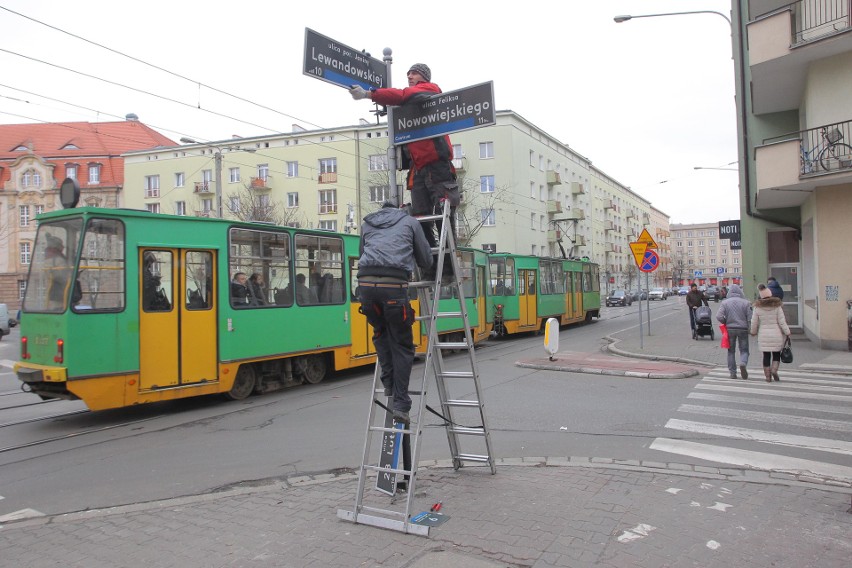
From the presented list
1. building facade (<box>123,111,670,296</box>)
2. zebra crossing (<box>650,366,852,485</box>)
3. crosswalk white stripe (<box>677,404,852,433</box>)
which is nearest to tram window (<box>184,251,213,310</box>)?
zebra crossing (<box>650,366,852,485</box>)

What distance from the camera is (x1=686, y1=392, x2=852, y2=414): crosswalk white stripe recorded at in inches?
335

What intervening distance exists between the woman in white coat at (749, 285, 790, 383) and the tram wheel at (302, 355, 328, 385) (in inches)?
319

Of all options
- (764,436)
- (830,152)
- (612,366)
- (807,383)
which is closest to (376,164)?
(830,152)

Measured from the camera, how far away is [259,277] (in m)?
10.8

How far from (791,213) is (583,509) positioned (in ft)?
66.8

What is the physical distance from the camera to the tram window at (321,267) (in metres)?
11.7

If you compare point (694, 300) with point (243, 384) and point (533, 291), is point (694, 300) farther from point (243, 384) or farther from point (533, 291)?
point (243, 384)

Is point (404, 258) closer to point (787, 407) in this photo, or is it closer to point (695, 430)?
point (695, 430)

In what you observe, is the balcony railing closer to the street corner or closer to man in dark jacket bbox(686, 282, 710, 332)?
man in dark jacket bbox(686, 282, 710, 332)

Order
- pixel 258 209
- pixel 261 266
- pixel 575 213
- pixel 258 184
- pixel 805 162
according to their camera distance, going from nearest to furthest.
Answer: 1. pixel 261 266
2. pixel 805 162
3. pixel 258 209
4. pixel 258 184
5. pixel 575 213

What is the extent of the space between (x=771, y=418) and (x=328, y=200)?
4549 cm

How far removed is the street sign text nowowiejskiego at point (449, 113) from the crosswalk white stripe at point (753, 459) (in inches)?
161

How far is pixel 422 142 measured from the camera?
4.87 meters

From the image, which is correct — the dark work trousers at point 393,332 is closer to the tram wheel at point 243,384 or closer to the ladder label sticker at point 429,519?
the ladder label sticker at point 429,519
